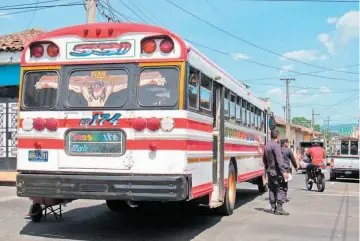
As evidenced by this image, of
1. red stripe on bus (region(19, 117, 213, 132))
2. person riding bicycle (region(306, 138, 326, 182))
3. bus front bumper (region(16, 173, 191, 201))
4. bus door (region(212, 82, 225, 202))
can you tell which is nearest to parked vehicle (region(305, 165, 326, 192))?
person riding bicycle (region(306, 138, 326, 182))

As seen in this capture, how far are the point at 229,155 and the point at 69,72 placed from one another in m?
4.01

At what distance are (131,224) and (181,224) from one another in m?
0.92

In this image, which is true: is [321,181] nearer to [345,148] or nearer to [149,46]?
[345,148]

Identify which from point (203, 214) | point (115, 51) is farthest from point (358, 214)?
point (115, 51)

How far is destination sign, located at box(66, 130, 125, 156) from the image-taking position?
22.1 feet

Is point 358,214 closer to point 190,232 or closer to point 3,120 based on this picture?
point 190,232

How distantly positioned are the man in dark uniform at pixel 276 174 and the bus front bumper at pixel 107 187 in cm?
412

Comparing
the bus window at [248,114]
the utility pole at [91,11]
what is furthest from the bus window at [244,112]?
the utility pole at [91,11]

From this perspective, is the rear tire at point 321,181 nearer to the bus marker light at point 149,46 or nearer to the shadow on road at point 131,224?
the shadow on road at point 131,224

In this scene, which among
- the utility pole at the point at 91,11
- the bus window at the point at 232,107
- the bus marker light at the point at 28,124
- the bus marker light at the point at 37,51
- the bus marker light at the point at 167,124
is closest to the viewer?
the bus marker light at the point at 167,124

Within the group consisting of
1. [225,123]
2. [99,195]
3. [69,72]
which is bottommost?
[99,195]

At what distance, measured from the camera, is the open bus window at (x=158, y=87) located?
664cm

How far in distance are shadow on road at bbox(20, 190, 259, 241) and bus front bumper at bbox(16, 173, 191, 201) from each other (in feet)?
3.14

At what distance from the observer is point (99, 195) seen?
6.64m
